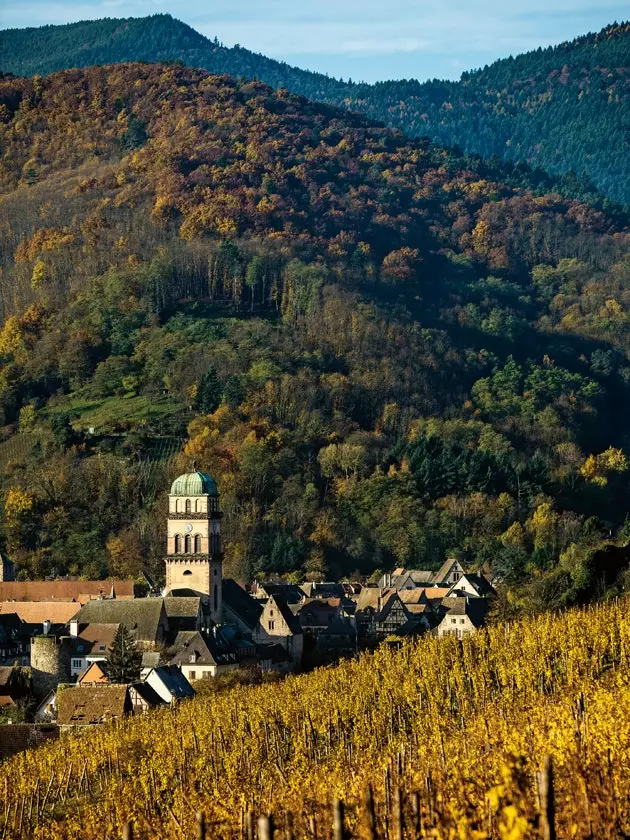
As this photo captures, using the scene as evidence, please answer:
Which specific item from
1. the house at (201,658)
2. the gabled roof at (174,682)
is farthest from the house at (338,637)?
the gabled roof at (174,682)

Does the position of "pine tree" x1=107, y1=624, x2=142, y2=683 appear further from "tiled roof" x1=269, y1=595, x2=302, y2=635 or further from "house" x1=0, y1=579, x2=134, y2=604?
"house" x1=0, y1=579, x2=134, y2=604

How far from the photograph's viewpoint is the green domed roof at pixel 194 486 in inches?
3612

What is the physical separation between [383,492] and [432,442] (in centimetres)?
875

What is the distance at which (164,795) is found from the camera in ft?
165

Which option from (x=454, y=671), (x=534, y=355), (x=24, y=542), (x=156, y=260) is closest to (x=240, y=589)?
(x=24, y=542)

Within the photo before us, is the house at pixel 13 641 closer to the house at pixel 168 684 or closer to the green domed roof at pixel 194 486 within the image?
the green domed roof at pixel 194 486

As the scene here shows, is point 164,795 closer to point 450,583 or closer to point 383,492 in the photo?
point 450,583

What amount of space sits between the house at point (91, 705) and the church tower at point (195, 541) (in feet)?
64.3

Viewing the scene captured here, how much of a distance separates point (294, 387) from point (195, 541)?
44953mm

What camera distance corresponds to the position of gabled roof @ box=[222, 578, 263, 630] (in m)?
88.8

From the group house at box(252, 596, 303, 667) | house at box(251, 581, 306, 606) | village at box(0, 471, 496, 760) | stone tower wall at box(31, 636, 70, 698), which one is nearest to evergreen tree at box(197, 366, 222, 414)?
village at box(0, 471, 496, 760)

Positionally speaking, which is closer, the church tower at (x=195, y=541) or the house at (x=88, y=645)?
the house at (x=88, y=645)

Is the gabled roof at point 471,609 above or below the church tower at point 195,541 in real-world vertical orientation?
below

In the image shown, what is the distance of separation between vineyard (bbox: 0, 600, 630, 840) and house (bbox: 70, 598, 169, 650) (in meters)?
11.8
